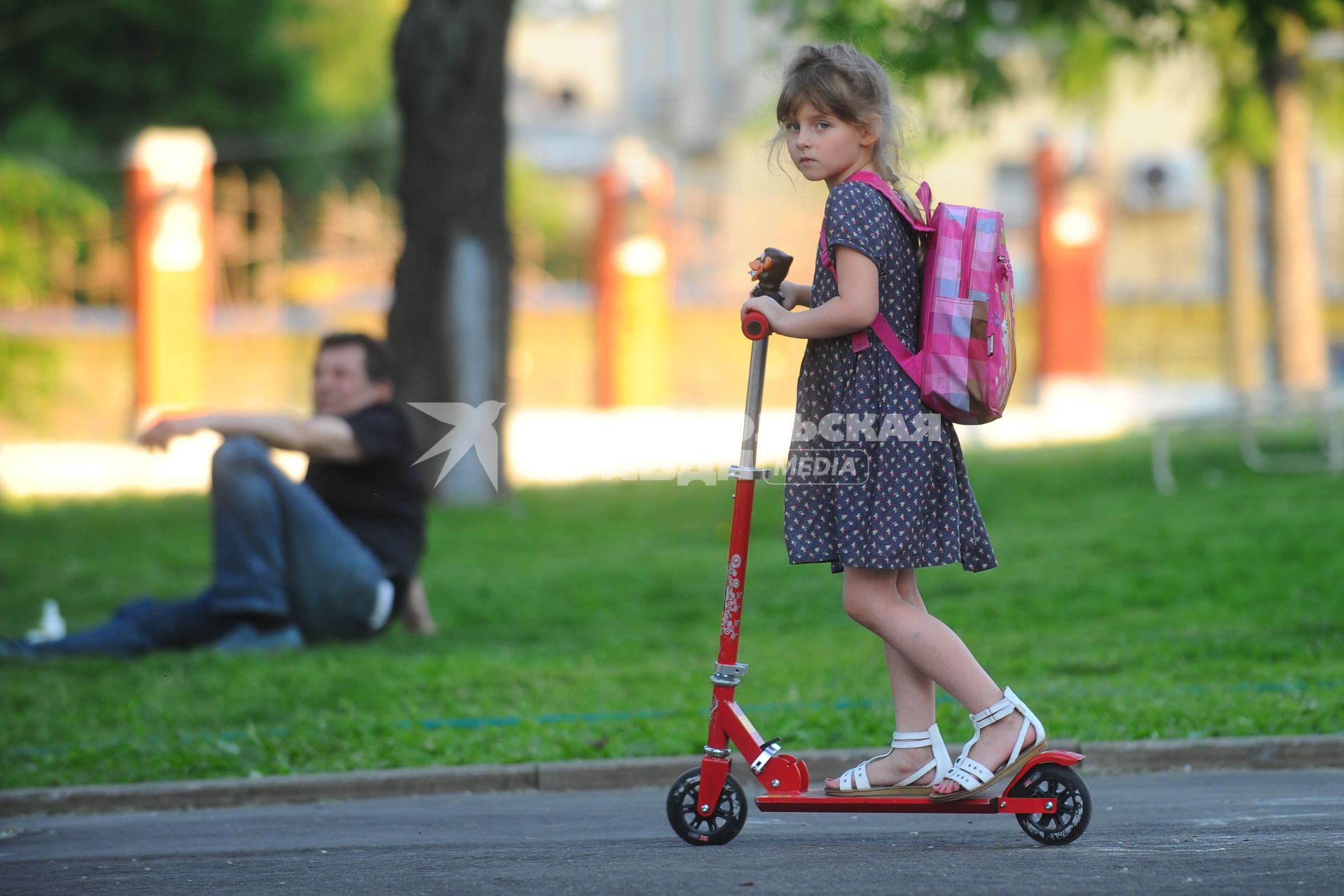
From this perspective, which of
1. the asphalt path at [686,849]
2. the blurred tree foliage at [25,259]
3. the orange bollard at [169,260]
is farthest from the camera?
the orange bollard at [169,260]

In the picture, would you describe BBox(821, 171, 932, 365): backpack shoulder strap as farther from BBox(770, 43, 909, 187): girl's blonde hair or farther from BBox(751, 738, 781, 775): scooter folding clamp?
BBox(751, 738, 781, 775): scooter folding clamp

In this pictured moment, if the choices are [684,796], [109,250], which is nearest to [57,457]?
[109,250]

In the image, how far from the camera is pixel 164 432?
5828 mm

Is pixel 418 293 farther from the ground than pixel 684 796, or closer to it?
farther from the ground

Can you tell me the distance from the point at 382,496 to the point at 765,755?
4.01m


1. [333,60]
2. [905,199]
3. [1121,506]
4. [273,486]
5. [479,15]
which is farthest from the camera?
[333,60]

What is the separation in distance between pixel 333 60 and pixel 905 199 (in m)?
43.0

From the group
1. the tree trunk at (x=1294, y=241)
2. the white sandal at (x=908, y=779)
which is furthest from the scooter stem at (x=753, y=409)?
the tree trunk at (x=1294, y=241)

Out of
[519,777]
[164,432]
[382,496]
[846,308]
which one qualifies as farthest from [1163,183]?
[846,308]

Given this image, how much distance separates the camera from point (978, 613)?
27.3 feet

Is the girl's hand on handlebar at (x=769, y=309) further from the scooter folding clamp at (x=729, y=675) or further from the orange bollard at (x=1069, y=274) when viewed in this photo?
the orange bollard at (x=1069, y=274)

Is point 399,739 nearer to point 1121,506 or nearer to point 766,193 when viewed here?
point 1121,506

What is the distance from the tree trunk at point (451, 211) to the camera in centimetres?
1343

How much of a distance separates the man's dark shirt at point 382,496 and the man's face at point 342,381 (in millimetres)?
117
